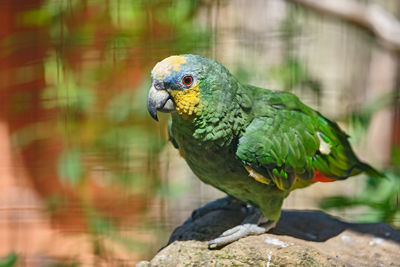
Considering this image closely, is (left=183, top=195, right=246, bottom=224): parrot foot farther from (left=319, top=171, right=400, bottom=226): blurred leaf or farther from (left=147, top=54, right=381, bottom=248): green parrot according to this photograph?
(left=319, top=171, right=400, bottom=226): blurred leaf

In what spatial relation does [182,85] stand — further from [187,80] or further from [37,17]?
[37,17]

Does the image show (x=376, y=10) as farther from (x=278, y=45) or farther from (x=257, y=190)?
(x=257, y=190)

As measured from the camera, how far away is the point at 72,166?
276 centimetres

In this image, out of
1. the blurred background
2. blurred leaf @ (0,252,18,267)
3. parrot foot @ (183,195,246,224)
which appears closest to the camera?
parrot foot @ (183,195,246,224)

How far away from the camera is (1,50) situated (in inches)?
112

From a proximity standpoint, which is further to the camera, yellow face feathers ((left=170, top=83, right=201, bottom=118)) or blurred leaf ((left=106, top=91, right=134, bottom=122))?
blurred leaf ((left=106, top=91, right=134, bottom=122))

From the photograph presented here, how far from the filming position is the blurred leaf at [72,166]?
276 centimetres

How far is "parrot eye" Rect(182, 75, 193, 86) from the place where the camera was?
1450 millimetres

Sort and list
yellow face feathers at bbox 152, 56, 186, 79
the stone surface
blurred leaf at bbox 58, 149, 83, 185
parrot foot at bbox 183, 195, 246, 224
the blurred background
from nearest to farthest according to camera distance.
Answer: yellow face feathers at bbox 152, 56, 186, 79
the stone surface
parrot foot at bbox 183, 195, 246, 224
the blurred background
blurred leaf at bbox 58, 149, 83, 185

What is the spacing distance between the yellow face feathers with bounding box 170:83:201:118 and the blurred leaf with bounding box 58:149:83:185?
1.46 meters

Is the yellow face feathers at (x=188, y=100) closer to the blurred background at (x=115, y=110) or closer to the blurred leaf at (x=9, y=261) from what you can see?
the blurred background at (x=115, y=110)

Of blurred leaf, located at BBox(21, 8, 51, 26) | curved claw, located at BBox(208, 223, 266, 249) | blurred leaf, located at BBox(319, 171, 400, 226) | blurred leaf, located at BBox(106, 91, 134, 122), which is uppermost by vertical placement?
blurred leaf, located at BBox(21, 8, 51, 26)

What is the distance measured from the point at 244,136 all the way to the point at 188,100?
26 cm

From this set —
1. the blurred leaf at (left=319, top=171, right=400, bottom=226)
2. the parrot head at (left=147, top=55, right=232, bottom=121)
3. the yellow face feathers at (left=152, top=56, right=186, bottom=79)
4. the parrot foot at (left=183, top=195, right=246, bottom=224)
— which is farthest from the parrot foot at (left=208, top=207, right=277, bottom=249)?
the blurred leaf at (left=319, top=171, right=400, bottom=226)
